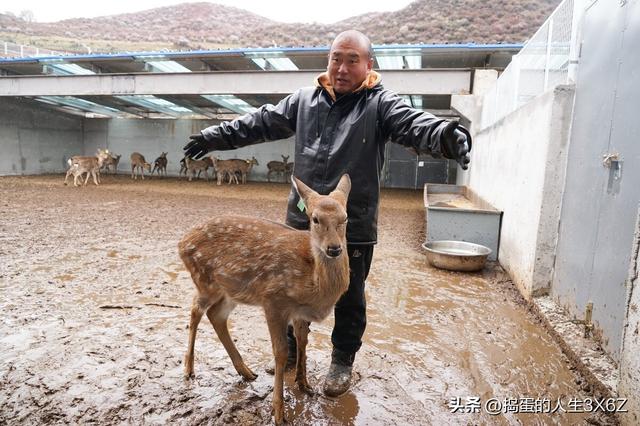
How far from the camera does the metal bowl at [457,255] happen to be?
582 centimetres

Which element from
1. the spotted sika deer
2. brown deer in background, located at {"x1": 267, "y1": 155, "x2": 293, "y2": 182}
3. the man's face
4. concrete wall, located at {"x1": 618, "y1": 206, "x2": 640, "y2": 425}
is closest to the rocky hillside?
brown deer in background, located at {"x1": 267, "y1": 155, "x2": 293, "y2": 182}

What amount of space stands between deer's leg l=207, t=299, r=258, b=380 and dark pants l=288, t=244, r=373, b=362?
26.9 inches

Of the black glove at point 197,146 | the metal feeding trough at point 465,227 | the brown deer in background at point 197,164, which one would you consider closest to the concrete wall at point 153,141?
the brown deer in background at point 197,164

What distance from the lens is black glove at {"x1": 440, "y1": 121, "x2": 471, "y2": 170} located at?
7.22 ft

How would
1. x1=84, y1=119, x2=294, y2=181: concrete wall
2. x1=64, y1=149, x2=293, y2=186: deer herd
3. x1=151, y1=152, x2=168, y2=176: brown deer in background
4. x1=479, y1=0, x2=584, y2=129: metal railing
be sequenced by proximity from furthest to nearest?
x1=84, y1=119, x2=294, y2=181: concrete wall
x1=151, y1=152, x2=168, y2=176: brown deer in background
x1=64, y1=149, x2=293, y2=186: deer herd
x1=479, y1=0, x2=584, y2=129: metal railing

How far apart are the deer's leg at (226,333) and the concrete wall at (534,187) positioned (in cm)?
334

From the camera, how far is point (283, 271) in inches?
107

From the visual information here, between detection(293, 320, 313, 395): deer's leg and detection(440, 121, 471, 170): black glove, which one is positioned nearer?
detection(440, 121, 471, 170): black glove

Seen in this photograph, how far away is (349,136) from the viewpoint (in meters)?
2.72

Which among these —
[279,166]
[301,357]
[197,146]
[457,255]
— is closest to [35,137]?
[279,166]

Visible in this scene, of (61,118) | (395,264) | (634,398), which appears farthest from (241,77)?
(61,118)

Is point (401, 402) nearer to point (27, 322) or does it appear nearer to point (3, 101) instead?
point (27, 322)

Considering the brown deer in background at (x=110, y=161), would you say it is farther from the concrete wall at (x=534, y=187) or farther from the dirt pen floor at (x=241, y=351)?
the concrete wall at (x=534, y=187)

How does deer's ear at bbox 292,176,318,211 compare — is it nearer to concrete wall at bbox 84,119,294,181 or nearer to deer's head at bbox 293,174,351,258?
deer's head at bbox 293,174,351,258
